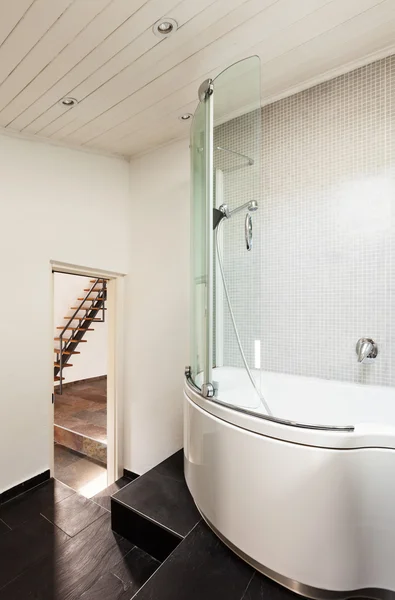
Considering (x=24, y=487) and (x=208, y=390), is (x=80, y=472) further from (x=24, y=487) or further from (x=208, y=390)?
(x=208, y=390)

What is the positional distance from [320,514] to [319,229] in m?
1.66

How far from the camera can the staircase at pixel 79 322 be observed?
205 inches

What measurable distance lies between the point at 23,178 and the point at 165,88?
4.03ft

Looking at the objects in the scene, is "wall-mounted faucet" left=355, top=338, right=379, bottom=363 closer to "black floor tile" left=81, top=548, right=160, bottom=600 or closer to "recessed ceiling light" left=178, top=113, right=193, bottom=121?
"black floor tile" left=81, top=548, right=160, bottom=600

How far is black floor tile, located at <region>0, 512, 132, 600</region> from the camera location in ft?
5.07

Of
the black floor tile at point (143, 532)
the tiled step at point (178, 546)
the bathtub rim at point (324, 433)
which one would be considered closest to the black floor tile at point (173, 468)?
the tiled step at point (178, 546)

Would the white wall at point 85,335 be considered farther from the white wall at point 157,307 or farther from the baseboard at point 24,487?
the baseboard at point 24,487

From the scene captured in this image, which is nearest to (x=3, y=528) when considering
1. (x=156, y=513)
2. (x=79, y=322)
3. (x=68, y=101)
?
(x=156, y=513)

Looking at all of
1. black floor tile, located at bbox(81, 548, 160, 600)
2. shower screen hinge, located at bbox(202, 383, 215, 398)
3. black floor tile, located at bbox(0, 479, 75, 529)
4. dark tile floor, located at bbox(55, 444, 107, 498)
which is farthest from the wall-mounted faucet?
dark tile floor, located at bbox(55, 444, 107, 498)

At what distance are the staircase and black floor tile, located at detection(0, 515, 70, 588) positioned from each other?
3.34 meters

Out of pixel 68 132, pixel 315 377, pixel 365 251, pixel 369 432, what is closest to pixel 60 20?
pixel 68 132

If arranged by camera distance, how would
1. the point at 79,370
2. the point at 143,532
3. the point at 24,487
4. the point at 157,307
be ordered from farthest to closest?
the point at 79,370 < the point at 157,307 < the point at 24,487 < the point at 143,532

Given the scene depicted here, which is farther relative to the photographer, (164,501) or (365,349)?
(365,349)

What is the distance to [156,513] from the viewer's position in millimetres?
1722
